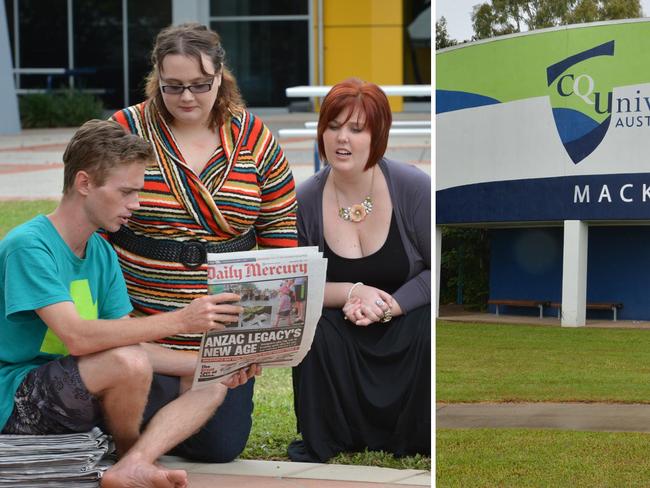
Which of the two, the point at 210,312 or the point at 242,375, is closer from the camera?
the point at 210,312

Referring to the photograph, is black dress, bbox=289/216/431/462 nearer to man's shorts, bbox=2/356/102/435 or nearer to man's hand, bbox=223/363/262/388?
man's hand, bbox=223/363/262/388

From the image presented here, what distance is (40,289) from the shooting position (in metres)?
3.28

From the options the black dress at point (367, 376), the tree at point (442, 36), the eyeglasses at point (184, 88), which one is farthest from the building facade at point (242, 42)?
the tree at point (442, 36)

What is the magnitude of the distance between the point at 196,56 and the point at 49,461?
1.31 meters

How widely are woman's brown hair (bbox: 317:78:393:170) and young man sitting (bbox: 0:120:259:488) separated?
0.79 meters

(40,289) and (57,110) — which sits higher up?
(57,110)

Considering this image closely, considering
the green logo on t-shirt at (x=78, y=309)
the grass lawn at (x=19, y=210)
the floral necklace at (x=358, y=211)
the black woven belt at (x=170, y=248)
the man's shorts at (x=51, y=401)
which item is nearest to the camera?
the man's shorts at (x=51, y=401)

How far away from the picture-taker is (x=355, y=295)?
404 centimetres

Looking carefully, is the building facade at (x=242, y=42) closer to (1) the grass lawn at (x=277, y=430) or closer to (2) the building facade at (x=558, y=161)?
(1) the grass lawn at (x=277, y=430)

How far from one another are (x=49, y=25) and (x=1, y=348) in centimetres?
1956

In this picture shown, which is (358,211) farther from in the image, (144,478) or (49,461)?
(49,461)

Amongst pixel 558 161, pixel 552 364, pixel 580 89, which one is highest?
pixel 580 89

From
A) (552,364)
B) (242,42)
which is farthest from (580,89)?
(242,42)

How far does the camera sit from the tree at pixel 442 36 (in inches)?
104
